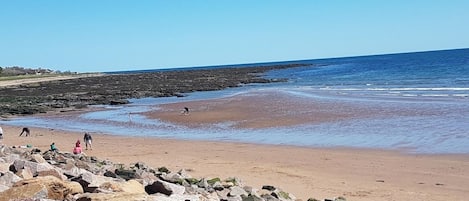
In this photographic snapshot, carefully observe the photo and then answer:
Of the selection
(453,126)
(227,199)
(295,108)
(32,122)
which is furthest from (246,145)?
(32,122)

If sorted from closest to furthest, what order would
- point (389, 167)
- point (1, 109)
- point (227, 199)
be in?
1. point (227, 199)
2. point (389, 167)
3. point (1, 109)

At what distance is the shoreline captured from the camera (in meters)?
11.1

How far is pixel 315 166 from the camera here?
14172mm

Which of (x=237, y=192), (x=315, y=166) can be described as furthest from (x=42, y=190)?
(x=315, y=166)

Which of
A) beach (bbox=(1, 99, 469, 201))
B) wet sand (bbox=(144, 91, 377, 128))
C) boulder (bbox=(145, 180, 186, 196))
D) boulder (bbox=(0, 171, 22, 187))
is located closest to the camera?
boulder (bbox=(0, 171, 22, 187))

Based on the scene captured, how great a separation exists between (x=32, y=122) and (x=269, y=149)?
20.2 metres

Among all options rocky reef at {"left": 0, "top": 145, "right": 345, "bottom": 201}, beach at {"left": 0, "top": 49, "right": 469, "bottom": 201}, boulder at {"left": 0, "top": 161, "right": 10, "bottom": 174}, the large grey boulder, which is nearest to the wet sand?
beach at {"left": 0, "top": 49, "right": 469, "bottom": 201}

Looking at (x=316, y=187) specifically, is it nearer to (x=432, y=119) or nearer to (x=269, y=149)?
(x=269, y=149)

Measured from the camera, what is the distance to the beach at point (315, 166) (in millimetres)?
11094

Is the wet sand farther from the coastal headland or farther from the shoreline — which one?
the shoreline

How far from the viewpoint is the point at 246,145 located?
1867cm

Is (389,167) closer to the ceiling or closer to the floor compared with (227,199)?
closer to the floor

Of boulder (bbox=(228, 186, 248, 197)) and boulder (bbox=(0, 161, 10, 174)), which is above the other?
boulder (bbox=(0, 161, 10, 174))

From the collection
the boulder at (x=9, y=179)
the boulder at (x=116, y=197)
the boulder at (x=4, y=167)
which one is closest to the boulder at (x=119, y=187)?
the boulder at (x=116, y=197)
